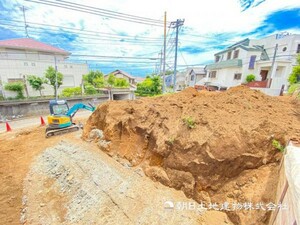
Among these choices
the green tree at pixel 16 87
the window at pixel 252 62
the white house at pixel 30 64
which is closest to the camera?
the green tree at pixel 16 87

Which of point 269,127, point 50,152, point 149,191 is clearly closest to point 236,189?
point 269,127

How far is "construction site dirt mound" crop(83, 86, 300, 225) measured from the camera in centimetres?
372

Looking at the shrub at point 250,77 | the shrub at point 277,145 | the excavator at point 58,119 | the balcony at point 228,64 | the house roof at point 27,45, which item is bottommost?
the excavator at point 58,119

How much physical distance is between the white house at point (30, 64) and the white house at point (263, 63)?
66.5ft

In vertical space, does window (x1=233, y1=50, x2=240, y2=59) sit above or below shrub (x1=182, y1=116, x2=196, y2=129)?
above

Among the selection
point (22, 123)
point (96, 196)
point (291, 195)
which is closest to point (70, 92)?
point (22, 123)

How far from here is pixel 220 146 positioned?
399cm

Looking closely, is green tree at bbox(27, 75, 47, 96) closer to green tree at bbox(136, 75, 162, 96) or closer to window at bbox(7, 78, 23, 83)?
window at bbox(7, 78, 23, 83)

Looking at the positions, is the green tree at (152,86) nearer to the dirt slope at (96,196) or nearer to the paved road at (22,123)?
the paved road at (22,123)

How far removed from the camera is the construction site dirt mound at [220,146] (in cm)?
372

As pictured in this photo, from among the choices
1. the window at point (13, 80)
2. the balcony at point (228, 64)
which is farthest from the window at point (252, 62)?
the window at point (13, 80)

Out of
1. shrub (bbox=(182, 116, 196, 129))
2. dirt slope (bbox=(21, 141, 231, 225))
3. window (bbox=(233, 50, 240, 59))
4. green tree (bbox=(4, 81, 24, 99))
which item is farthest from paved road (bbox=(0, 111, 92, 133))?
window (bbox=(233, 50, 240, 59))

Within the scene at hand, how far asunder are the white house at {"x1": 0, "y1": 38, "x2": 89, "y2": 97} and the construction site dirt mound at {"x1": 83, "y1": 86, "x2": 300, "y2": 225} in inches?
625

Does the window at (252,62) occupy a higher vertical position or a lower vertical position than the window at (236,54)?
lower
